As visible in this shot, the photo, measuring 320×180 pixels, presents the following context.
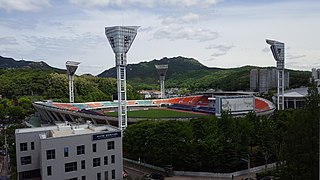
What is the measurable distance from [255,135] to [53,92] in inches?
2995

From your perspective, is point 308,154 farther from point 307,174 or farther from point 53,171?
point 53,171

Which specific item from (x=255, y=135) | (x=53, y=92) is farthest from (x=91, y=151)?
(x=53, y=92)

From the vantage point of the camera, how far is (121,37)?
43188 millimetres

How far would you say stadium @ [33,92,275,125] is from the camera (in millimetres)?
54875

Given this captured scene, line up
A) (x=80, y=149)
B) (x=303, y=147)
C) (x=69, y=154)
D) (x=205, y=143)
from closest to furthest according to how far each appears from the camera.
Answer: (x=303, y=147), (x=69, y=154), (x=80, y=149), (x=205, y=143)

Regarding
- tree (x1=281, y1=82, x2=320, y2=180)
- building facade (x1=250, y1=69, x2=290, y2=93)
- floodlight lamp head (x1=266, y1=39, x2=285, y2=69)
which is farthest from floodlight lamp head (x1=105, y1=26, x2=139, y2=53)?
building facade (x1=250, y1=69, x2=290, y2=93)

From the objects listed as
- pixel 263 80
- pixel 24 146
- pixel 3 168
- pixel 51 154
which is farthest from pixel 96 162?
pixel 263 80

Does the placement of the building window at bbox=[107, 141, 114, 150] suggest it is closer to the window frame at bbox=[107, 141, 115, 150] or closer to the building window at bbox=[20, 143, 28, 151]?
the window frame at bbox=[107, 141, 115, 150]

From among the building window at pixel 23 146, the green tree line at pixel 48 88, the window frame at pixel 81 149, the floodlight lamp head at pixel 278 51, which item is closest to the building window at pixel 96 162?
the window frame at pixel 81 149

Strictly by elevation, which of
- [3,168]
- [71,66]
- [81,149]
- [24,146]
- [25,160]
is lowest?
[3,168]

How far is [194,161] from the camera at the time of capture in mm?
30906

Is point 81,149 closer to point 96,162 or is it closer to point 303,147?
point 96,162

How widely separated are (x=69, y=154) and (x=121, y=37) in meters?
22.0

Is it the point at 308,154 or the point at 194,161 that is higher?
the point at 308,154
